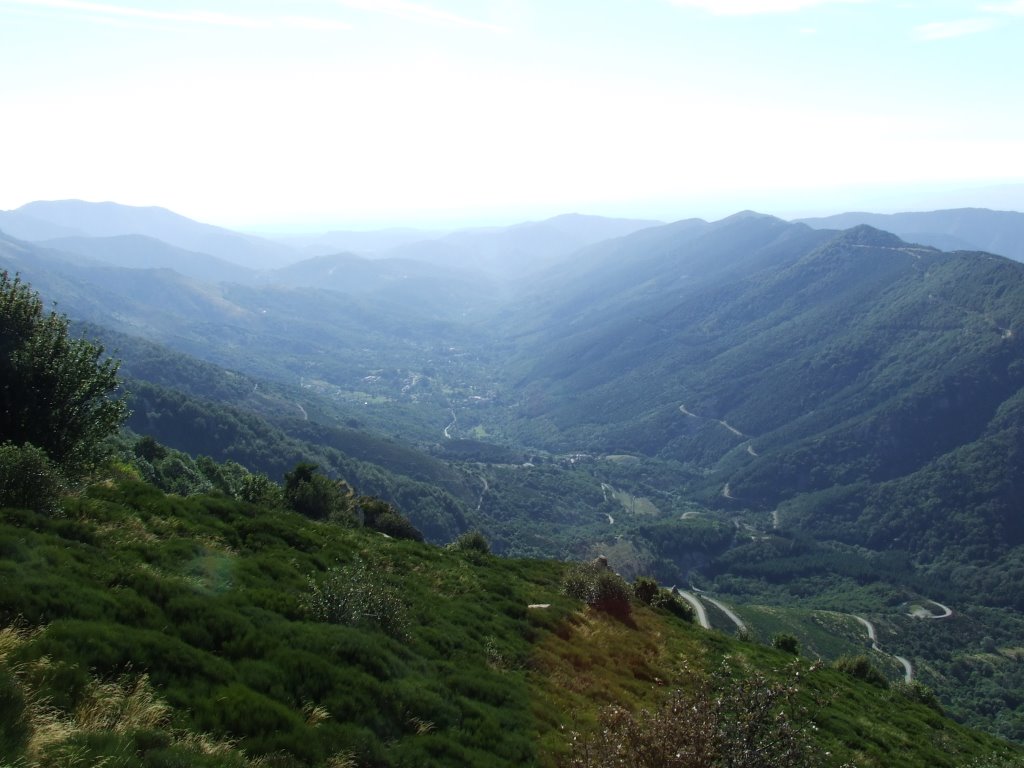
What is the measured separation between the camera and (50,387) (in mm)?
16766

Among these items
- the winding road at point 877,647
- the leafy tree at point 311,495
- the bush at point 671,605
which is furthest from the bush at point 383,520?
the winding road at point 877,647

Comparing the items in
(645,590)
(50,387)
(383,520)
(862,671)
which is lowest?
(862,671)

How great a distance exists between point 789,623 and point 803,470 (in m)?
121

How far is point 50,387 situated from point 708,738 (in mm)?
17470

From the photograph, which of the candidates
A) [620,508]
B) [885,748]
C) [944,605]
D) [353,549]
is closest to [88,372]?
[353,549]

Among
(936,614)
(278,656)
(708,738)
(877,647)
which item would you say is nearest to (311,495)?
(278,656)

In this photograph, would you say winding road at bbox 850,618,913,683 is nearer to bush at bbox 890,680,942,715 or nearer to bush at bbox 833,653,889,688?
bush at bbox 890,680,942,715

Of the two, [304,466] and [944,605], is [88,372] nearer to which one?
[304,466]

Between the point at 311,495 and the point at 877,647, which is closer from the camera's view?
the point at 311,495

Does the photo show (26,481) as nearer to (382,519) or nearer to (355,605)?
(355,605)

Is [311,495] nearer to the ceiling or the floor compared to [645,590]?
nearer to the ceiling

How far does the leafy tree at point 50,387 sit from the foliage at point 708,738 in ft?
48.1

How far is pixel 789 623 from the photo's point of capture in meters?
83.5

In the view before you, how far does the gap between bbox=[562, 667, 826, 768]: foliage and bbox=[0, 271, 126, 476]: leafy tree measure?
1467cm
